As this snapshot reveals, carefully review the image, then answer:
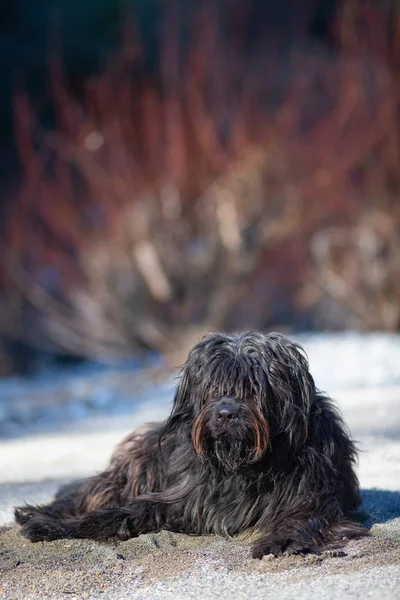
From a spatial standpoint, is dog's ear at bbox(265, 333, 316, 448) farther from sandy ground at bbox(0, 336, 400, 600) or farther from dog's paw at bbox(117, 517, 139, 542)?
dog's paw at bbox(117, 517, 139, 542)

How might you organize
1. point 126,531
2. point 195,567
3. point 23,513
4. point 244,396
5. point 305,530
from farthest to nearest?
1. point 23,513
2. point 126,531
3. point 244,396
4. point 305,530
5. point 195,567

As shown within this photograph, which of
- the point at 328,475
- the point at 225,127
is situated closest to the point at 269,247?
the point at 225,127

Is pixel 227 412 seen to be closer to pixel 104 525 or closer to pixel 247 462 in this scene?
pixel 247 462

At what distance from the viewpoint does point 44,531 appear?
186 inches

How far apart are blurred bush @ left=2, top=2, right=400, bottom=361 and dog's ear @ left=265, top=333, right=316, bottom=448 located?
34.9 feet

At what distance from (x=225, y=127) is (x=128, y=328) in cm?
417

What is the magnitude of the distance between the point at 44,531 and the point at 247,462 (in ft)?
3.42

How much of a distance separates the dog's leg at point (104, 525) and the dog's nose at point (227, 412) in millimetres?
686

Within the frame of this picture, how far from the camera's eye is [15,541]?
4.81m

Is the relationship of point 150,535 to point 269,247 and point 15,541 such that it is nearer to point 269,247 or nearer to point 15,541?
point 15,541

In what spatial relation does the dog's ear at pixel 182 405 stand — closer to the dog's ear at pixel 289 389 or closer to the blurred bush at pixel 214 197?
the dog's ear at pixel 289 389

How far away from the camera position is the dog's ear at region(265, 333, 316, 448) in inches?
177

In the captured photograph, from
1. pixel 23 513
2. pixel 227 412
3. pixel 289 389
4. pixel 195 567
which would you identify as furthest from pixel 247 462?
pixel 23 513

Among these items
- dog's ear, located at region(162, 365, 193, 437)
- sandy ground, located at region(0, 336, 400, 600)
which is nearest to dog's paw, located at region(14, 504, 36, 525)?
sandy ground, located at region(0, 336, 400, 600)
